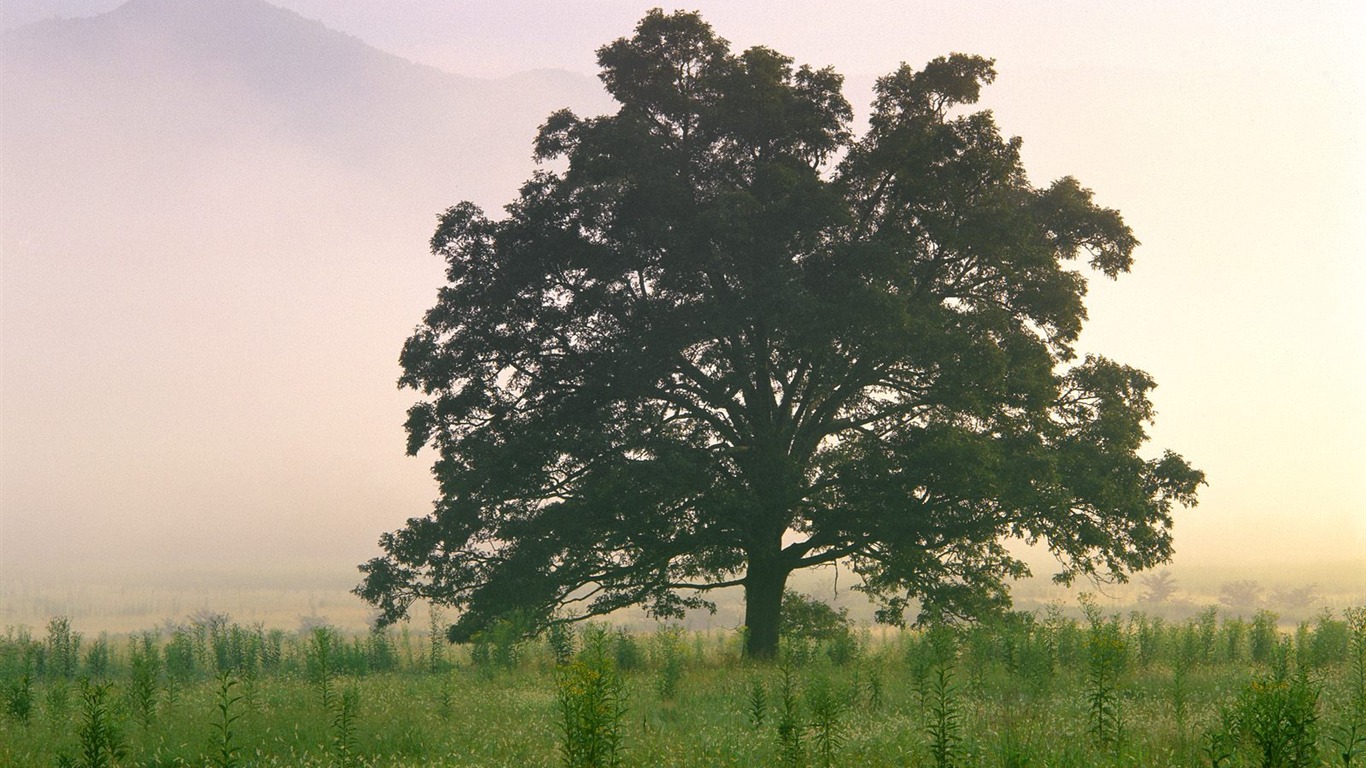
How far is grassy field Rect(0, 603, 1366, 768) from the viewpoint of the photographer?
10547mm

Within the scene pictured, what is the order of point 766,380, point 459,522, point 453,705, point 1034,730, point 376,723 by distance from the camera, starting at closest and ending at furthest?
point 1034,730, point 376,723, point 453,705, point 459,522, point 766,380

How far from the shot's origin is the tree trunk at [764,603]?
79.5 feet

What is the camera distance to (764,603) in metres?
24.3

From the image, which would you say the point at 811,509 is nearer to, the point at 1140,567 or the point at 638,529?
the point at 638,529

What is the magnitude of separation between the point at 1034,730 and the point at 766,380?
1316 cm

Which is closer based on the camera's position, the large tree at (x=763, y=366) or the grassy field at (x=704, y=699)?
the grassy field at (x=704, y=699)

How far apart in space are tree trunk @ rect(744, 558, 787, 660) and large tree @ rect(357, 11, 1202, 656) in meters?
0.05

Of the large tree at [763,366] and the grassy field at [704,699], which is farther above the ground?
the large tree at [763,366]

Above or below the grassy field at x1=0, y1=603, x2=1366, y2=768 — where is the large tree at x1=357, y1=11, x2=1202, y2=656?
above

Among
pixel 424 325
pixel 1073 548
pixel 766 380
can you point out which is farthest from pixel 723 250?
pixel 1073 548

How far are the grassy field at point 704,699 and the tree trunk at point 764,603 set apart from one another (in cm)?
62

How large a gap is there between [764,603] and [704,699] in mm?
7496

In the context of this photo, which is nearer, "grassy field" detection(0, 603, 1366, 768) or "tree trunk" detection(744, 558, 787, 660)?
"grassy field" detection(0, 603, 1366, 768)

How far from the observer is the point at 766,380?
25141 millimetres
